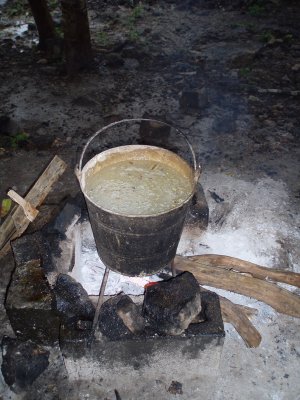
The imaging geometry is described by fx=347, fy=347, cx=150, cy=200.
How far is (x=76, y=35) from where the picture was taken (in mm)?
7055

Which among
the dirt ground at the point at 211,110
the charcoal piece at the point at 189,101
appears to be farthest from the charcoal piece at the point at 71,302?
the charcoal piece at the point at 189,101

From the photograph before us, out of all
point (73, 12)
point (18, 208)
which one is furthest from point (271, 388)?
point (73, 12)

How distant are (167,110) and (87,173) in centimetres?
419

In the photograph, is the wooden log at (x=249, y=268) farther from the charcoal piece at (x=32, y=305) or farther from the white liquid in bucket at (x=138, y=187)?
the charcoal piece at (x=32, y=305)

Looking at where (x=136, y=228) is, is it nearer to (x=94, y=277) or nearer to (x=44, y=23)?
(x=94, y=277)

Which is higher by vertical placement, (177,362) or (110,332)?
(110,332)

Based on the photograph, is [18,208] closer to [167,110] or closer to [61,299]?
[61,299]

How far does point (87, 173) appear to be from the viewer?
2.92 meters

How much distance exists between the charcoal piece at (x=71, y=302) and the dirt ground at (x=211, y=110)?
0.79 m

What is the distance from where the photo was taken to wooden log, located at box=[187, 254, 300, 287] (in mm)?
3652

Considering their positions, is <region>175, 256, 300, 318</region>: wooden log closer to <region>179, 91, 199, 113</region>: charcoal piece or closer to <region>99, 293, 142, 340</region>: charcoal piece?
<region>99, 293, 142, 340</region>: charcoal piece

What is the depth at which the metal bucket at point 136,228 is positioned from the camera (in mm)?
2512

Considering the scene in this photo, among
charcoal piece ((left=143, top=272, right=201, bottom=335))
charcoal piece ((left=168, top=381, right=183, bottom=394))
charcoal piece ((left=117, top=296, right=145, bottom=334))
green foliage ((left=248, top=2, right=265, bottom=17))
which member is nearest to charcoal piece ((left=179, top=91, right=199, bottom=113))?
charcoal piece ((left=143, top=272, right=201, bottom=335))

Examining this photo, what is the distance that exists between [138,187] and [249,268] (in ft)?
5.28
